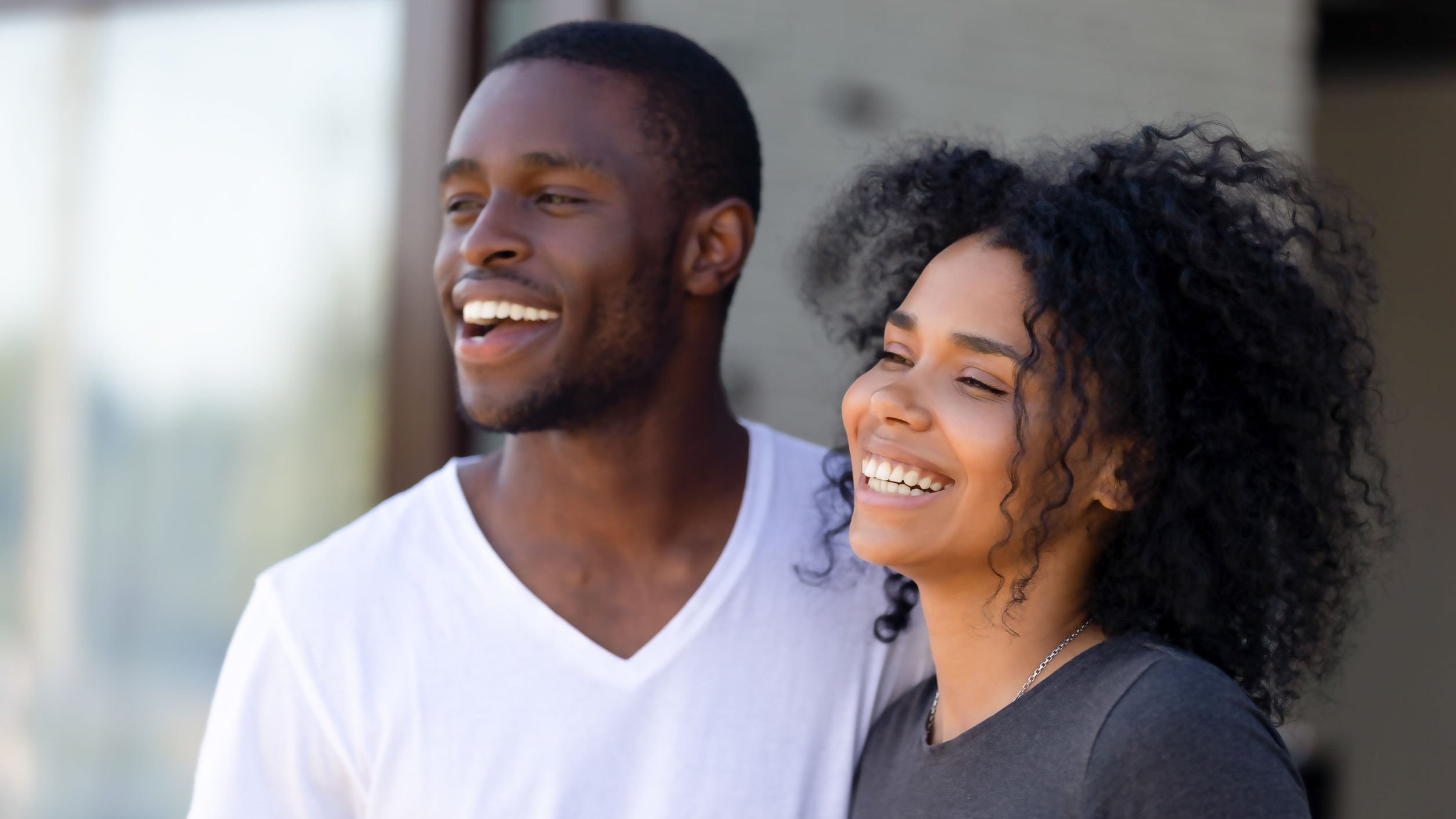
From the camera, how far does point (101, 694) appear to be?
360 centimetres

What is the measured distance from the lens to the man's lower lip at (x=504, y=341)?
2.10m

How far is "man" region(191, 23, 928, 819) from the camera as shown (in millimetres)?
1927

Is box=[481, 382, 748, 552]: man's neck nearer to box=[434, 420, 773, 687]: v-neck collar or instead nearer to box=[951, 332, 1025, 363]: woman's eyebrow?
box=[434, 420, 773, 687]: v-neck collar

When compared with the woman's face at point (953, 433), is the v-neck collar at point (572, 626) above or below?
below

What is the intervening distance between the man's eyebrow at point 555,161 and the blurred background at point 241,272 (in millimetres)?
1237

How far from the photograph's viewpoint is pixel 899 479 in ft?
5.79

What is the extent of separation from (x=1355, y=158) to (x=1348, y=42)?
56cm

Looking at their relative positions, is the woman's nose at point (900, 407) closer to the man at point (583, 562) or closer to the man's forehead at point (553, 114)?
the man at point (583, 562)

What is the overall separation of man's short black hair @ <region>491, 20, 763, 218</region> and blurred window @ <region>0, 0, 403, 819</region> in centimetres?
123

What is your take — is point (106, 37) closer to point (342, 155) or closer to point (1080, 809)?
point (342, 155)

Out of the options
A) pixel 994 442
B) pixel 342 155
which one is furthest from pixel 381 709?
pixel 342 155

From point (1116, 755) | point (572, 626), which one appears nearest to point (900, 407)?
point (1116, 755)

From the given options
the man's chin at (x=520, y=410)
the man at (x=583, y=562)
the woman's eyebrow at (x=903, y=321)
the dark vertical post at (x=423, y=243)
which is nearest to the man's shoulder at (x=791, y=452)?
the man at (x=583, y=562)

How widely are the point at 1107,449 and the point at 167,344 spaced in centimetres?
259
